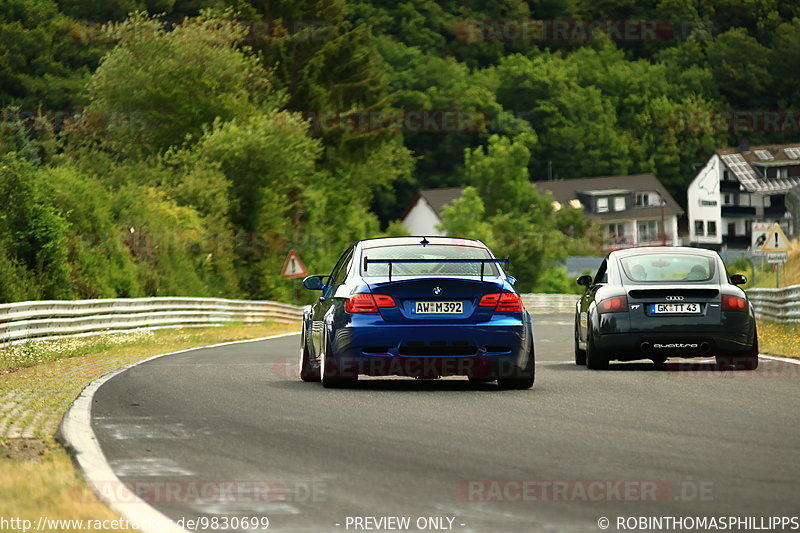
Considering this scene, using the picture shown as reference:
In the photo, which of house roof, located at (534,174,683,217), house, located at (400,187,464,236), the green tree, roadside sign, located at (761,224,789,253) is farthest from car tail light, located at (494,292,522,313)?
house roof, located at (534,174,683,217)

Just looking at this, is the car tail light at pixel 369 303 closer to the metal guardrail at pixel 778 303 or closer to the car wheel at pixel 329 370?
the car wheel at pixel 329 370

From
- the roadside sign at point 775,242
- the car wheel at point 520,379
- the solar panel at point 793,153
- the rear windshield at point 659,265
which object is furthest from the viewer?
the solar panel at point 793,153

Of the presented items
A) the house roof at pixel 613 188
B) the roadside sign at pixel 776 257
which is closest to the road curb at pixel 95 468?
the roadside sign at pixel 776 257

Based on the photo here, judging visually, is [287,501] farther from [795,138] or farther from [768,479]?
[795,138]

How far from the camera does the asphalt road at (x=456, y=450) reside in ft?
22.8

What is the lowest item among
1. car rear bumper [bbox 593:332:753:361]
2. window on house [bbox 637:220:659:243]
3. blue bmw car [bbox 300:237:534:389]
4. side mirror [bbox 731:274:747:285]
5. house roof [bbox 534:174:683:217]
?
car rear bumper [bbox 593:332:753:361]

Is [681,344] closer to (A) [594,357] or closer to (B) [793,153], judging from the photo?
(A) [594,357]

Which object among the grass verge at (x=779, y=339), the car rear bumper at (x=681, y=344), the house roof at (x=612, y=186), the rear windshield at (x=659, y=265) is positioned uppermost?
the house roof at (x=612, y=186)

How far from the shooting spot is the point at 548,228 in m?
123

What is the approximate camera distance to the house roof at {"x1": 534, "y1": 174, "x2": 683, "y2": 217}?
447ft

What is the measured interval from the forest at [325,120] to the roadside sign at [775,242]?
16310 millimetres

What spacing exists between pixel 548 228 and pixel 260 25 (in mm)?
58160

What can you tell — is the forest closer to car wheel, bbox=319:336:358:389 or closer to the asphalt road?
car wheel, bbox=319:336:358:389

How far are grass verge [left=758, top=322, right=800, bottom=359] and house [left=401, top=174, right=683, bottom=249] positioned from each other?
10268 centimetres
